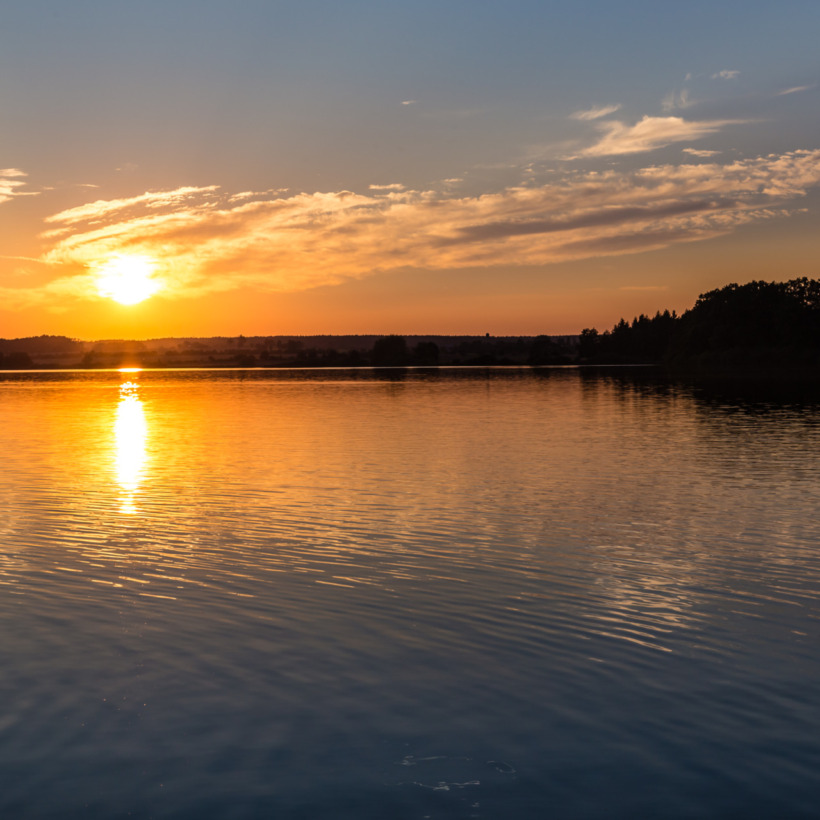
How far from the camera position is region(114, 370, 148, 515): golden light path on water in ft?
91.2

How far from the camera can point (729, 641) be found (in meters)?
12.9

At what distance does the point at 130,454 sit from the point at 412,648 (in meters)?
30.7

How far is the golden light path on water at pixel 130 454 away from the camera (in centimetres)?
2781

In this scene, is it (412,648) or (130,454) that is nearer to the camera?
(412,648)

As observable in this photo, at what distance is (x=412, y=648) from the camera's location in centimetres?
1259

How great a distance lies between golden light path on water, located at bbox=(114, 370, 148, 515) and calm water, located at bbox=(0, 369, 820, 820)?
22.6 inches

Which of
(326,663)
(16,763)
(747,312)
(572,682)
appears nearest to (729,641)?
(572,682)

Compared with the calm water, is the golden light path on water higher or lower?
higher

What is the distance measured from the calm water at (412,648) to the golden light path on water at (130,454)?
57 centimetres

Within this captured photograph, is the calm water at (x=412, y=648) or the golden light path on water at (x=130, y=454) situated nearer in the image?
the calm water at (x=412, y=648)

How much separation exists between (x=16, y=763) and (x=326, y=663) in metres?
4.01

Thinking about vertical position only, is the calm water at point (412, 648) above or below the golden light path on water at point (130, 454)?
below

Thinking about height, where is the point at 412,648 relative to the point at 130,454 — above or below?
below

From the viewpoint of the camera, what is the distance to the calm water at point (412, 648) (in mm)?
8648
